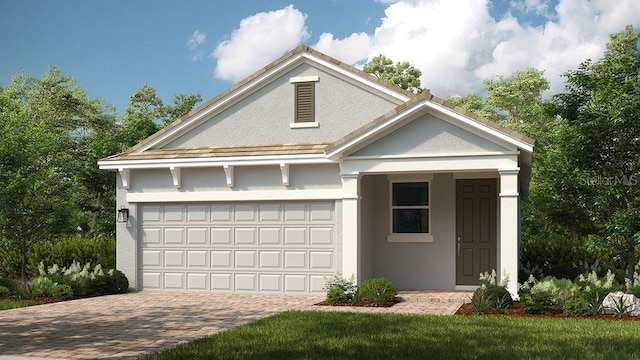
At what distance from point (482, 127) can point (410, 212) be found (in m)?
3.58

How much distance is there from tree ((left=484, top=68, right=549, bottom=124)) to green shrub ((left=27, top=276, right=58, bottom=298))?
3247 cm

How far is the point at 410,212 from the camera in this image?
1667 centimetres

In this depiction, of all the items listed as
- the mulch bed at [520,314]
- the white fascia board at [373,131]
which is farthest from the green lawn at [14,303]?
the mulch bed at [520,314]

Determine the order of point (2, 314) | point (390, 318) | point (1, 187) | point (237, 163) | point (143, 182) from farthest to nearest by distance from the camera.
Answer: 1. point (1, 187)
2. point (143, 182)
3. point (237, 163)
4. point (2, 314)
5. point (390, 318)

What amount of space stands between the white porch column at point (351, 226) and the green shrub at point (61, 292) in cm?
637

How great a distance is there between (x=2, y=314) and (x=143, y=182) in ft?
17.4

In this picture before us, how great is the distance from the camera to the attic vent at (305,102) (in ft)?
56.1

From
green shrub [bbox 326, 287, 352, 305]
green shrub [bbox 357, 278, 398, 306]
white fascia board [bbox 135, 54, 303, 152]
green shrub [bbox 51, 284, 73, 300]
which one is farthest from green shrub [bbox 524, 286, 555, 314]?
green shrub [bbox 51, 284, 73, 300]

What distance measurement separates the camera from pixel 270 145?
17.1 metres

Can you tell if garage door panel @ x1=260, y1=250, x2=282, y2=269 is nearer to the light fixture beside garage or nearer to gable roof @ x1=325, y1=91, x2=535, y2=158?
gable roof @ x1=325, y1=91, x2=535, y2=158

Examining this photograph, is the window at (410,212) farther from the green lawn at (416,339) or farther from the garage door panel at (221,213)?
the green lawn at (416,339)

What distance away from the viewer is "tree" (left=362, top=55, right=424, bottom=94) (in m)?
41.1

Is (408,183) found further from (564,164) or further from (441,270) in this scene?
(564,164)

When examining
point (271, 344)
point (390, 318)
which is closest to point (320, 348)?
point (271, 344)
